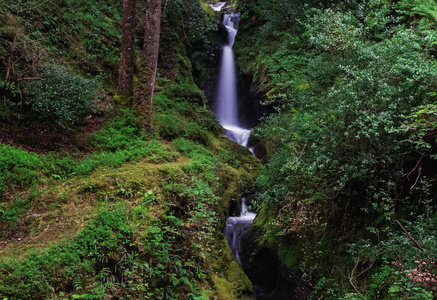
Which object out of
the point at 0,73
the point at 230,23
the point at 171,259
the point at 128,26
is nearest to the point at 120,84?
the point at 128,26

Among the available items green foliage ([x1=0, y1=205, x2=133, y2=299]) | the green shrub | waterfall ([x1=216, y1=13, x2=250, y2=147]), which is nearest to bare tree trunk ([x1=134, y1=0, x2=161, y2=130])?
the green shrub

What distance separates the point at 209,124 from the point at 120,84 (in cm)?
459

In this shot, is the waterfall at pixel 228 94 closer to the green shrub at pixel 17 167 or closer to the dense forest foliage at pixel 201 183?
the dense forest foliage at pixel 201 183

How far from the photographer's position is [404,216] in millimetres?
5004

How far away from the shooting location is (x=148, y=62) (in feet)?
26.5

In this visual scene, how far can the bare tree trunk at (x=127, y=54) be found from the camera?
808cm

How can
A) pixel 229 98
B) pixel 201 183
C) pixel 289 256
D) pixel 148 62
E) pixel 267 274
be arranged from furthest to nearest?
1. pixel 229 98
2. pixel 267 274
3. pixel 148 62
4. pixel 289 256
5. pixel 201 183

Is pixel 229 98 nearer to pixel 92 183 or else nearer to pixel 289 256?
pixel 289 256

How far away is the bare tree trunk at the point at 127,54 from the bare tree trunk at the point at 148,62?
45 cm

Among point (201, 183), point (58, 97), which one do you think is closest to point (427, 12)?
point (201, 183)

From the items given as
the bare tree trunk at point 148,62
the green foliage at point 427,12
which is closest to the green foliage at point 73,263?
the bare tree trunk at point 148,62

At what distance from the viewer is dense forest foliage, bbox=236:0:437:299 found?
4.43 metres

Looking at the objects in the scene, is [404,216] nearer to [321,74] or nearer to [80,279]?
[321,74]

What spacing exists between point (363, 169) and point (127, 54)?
704 centimetres
